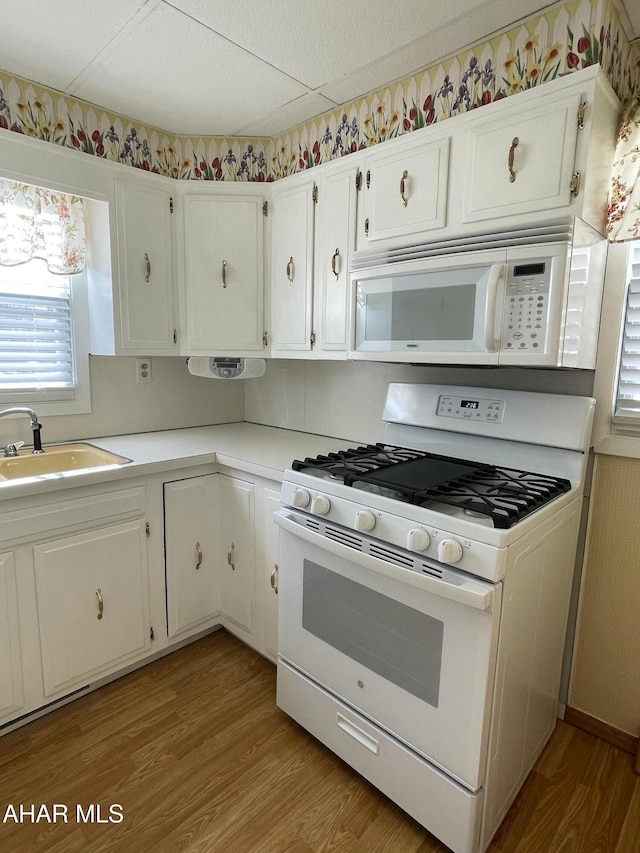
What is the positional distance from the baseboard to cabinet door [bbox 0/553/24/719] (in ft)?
6.53

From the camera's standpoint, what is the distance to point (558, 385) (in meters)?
1.68

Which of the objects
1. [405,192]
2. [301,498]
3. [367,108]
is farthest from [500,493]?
[367,108]

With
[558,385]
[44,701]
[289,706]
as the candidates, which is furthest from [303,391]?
[44,701]

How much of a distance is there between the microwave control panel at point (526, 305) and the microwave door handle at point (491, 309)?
0.03m

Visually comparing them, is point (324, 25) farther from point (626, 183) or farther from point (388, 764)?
point (388, 764)

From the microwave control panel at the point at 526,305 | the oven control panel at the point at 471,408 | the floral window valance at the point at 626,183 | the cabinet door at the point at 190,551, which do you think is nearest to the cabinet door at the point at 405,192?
the microwave control panel at the point at 526,305

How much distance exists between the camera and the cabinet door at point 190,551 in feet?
6.71

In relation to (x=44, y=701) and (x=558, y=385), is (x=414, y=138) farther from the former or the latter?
(x=44, y=701)

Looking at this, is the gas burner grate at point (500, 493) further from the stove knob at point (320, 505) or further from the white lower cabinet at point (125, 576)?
the white lower cabinet at point (125, 576)

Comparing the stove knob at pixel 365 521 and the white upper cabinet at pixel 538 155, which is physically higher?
the white upper cabinet at pixel 538 155

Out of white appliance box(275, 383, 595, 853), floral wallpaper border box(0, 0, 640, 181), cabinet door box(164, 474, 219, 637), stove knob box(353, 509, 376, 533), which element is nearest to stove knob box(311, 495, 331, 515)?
white appliance box(275, 383, 595, 853)

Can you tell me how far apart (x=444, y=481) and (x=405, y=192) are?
3.36 feet

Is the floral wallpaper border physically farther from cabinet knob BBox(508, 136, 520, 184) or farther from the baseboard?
the baseboard

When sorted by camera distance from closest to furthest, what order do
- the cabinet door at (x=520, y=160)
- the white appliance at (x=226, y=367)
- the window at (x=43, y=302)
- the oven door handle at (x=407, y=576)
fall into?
the oven door handle at (x=407, y=576)
the cabinet door at (x=520, y=160)
the window at (x=43, y=302)
the white appliance at (x=226, y=367)
